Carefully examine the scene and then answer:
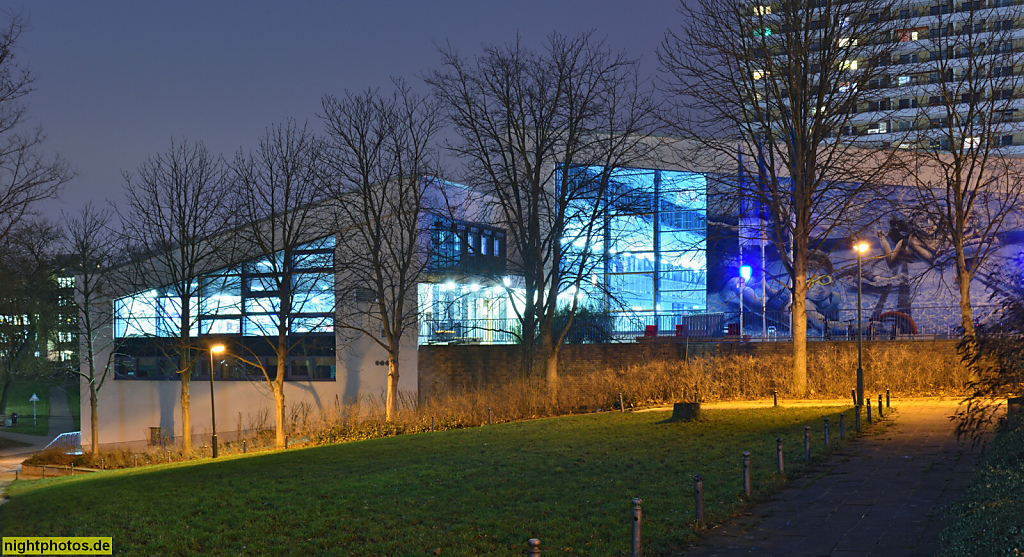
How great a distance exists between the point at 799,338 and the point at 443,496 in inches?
728

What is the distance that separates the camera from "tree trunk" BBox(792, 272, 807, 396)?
28234mm

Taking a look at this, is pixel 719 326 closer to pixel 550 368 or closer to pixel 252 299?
pixel 550 368

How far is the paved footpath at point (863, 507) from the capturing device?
375 inches

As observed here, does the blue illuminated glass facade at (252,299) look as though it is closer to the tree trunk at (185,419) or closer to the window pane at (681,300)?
the tree trunk at (185,419)

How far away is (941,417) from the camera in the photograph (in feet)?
70.4

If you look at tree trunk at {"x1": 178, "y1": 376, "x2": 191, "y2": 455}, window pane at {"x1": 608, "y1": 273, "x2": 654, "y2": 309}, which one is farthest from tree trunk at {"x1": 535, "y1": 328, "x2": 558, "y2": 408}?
window pane at {"x1": 608, "y1": 273, "x2": 654, "y2": 309}

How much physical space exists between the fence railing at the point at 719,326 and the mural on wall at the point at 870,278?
0.26 ft

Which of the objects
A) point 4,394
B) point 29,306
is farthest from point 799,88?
point 4,394

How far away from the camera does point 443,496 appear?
13.0 metres

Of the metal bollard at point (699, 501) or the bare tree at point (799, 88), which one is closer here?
the metal bollard at point (699, 501)

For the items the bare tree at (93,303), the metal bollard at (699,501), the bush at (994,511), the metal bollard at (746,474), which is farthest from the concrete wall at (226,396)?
the bush at (994,511)

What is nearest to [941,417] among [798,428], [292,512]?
[798,428]

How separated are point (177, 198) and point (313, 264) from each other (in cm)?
647

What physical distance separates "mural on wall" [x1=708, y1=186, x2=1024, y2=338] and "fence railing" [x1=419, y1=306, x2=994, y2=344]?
79 millimetres
